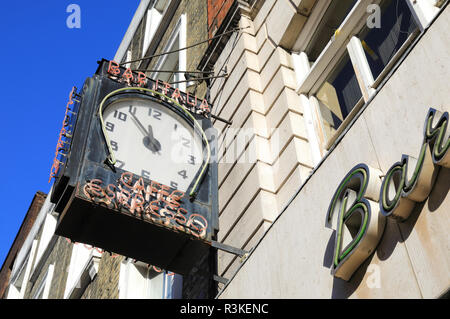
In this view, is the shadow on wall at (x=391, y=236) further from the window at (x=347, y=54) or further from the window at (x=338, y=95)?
the window at (x=338, y=95)

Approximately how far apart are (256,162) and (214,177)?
57 cm

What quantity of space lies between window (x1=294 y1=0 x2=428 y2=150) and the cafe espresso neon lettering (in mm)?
2077

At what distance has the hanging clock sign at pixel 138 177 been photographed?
5699mm

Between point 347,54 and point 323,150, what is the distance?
1.19 m

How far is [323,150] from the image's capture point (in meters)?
6.27

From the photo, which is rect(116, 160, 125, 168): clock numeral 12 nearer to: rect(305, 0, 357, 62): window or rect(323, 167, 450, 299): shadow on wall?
rect(305, 0, 357, 62): window

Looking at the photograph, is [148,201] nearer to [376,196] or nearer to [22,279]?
[376,196]

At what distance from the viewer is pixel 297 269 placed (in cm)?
417

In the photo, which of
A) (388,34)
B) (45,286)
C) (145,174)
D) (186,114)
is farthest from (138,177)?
(45,286)

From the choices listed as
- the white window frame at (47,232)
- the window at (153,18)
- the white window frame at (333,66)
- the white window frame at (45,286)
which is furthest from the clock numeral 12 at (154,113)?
the white window frame at (47,232)


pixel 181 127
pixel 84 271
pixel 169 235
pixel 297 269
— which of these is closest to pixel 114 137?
pixel 181 127

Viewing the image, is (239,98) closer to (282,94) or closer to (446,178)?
(282,94)

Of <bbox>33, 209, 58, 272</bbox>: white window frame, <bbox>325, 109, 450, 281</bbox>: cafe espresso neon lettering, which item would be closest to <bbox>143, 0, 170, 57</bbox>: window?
<bbox>33, 209, 58, 272</bbox>: white window frame

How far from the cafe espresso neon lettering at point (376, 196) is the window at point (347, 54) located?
2077 millimetres
